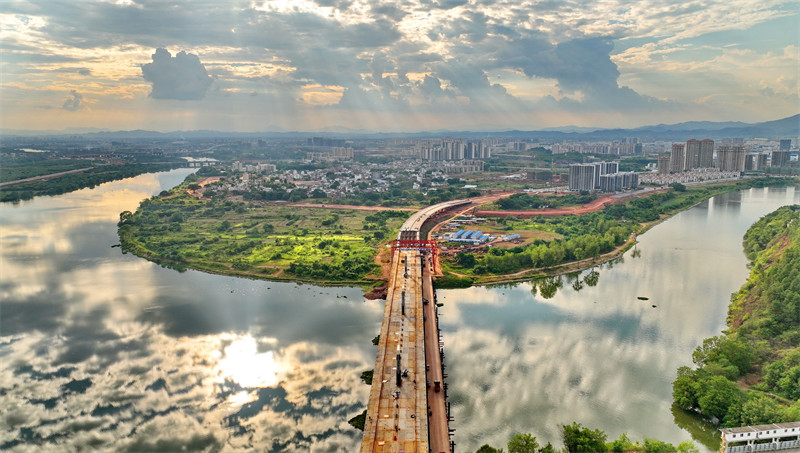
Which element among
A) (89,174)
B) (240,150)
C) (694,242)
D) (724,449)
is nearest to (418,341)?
(724,449)

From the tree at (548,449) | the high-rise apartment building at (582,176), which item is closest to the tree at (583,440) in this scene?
the tree at (548,449)

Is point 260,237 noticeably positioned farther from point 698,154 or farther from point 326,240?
point 698,154

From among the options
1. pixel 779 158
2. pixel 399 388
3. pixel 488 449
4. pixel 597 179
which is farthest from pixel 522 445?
pixel 779 158

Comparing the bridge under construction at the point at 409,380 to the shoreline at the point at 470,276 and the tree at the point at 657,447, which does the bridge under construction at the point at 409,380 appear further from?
the tree at the point at 657,447

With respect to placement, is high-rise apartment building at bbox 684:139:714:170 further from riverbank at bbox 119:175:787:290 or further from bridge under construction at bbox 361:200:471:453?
bridge under construction at bbox 361:200:471:453

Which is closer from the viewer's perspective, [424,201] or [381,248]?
[381,248]

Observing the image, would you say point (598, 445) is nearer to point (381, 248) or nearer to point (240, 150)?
point (381, 248)
